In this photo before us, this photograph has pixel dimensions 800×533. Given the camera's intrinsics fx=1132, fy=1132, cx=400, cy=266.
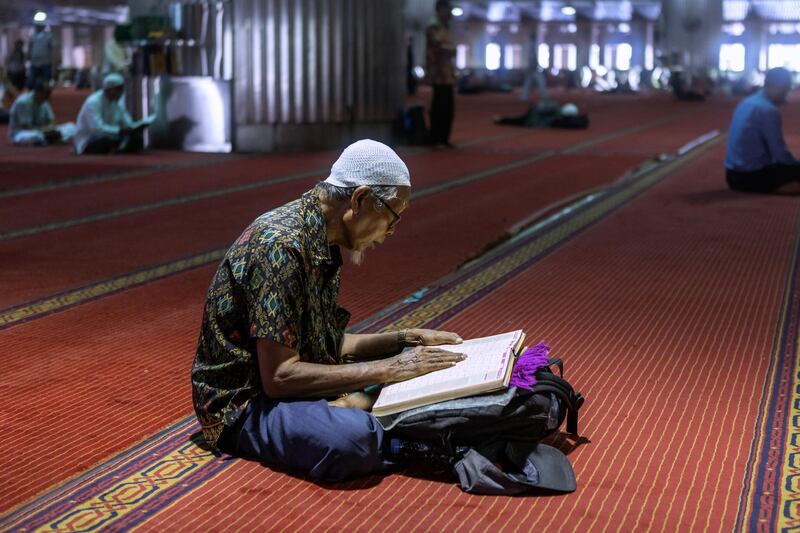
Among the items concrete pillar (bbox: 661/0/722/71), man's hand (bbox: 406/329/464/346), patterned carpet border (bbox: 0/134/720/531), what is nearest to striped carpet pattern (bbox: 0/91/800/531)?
patterned carpet border (bbox: 0/134/720/531)

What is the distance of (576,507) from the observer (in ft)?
6.71

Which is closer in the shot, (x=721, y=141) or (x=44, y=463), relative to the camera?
(x=44, y=463)

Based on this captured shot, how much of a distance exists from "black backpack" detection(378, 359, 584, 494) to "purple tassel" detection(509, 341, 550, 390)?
16mm

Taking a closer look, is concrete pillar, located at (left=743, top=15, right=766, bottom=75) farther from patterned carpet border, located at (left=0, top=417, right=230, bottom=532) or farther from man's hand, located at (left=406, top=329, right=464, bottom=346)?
patterned carpet border, located at (left=0, top=417, right=230, bottom=532)

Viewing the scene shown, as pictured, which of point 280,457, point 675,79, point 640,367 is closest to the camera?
point 280,457

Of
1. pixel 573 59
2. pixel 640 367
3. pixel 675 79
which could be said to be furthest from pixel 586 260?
pixel 573 59

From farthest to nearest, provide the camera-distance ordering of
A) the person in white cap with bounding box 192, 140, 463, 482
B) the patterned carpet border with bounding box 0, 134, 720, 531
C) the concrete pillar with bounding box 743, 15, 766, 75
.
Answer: the concrete pillar with bounding box 743, 15, 766, 75, the person in white cap with bounding box 192, 140, 463, 482, the patterned carpet border with bounding box 0, 134, 720, 531

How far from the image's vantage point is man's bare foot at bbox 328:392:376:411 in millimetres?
2225

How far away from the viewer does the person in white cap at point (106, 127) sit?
903cm

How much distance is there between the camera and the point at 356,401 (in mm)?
2234

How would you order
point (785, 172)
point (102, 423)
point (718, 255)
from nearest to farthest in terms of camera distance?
point (102, 423) < point (718, 255) < point (785, 172)

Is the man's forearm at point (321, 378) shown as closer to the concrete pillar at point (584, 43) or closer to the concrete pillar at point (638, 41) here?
the concrete pillar at point (638, 41)

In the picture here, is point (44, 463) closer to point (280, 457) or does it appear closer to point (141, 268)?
point (280, 457)

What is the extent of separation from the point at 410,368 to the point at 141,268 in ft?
8.00
